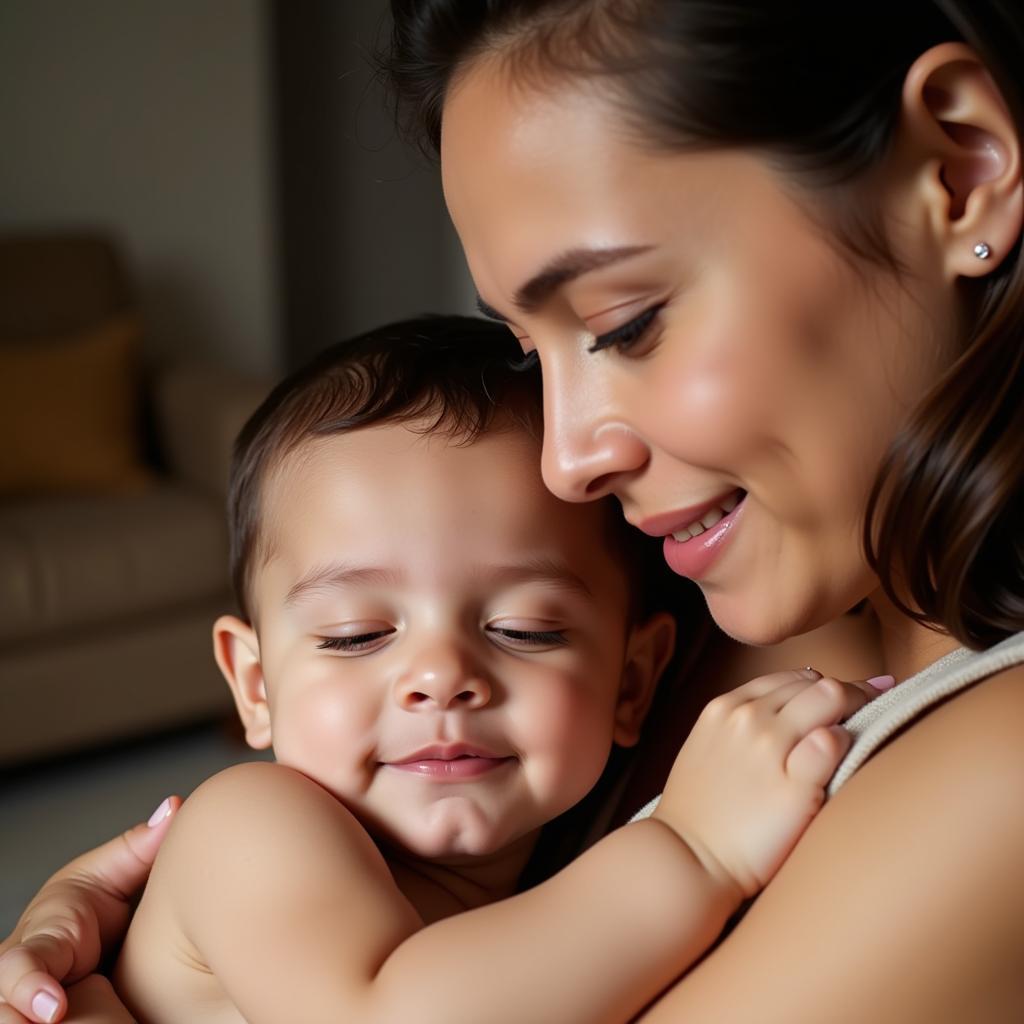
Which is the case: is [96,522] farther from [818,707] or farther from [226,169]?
[818,707]

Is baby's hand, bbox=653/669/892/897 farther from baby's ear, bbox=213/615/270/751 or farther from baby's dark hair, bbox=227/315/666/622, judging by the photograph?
baby's ear, bbox=213/615/270/751

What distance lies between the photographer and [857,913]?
29.8 inches

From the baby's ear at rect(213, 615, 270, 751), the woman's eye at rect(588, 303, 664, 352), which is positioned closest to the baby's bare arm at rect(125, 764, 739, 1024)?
the baby's ear at rect(213, 615, 270, 751)

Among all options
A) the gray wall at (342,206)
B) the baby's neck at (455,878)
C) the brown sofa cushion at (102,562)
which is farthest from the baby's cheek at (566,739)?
the gray wall at (342,206)

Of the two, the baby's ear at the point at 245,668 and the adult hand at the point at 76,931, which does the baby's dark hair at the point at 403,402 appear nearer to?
the baby's ear at the point at 245,668

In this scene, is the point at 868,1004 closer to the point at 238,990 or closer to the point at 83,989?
the point at 238,990

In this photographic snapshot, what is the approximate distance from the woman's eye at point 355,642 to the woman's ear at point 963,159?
563 mm

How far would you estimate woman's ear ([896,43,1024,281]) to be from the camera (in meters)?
0.89

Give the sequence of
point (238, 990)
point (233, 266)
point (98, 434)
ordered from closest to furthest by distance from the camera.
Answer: point (238, 990)
point (98, 434)
point (233, 266)

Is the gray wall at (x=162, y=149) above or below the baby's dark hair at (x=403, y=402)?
below

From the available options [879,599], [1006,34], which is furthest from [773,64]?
[879,599]

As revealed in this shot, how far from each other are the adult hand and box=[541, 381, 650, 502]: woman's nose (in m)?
0.54

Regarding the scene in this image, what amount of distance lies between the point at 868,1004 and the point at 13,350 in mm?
3635

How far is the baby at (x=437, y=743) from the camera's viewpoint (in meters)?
0.91
